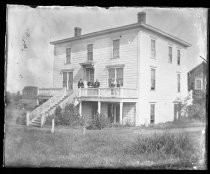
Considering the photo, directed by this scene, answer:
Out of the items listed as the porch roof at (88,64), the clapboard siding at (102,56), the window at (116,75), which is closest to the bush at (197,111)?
the clapboard siding at (102,56)

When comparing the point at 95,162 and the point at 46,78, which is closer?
the point at 95,162

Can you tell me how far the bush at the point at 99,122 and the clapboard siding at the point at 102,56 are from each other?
3.86 feet

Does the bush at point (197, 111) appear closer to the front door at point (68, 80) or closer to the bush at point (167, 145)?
the bush at point (167, 145)

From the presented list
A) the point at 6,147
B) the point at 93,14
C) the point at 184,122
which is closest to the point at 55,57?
the point at 93,14

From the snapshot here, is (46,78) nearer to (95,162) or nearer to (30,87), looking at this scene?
(30,87)

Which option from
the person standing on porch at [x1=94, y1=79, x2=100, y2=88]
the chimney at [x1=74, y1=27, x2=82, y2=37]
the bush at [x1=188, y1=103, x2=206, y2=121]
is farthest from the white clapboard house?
the bush at [x1=188, y1=103, x2=206, y2=121]

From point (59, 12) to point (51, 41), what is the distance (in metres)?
1.10

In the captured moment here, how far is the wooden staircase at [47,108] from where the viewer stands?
10469 millimetres

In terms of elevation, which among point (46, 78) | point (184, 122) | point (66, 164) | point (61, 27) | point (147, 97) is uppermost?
point (61, 27)

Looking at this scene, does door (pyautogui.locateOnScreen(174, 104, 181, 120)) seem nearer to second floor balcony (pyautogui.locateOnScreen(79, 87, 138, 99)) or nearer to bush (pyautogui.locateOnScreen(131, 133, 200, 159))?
bush (pyautogui.locateOnScreen(131, 133, 200, 159))

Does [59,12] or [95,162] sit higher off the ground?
[59,12]

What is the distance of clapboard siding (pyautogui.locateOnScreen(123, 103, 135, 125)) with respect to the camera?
33.6 feet

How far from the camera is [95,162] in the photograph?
32.8 feet

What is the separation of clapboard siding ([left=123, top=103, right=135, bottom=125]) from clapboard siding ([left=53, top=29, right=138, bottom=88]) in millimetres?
680
